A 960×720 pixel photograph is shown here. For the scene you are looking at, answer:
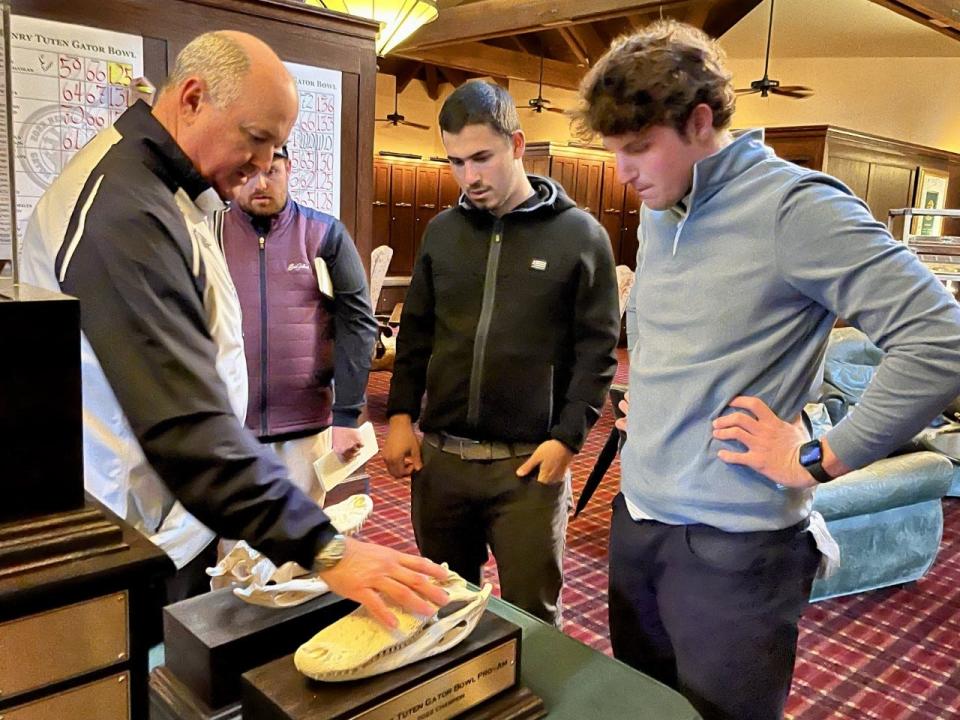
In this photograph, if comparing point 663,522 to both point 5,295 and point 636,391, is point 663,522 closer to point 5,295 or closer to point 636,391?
point 636,391

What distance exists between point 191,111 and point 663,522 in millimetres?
937

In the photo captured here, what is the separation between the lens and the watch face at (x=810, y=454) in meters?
1.19

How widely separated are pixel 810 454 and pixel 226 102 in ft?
3.16

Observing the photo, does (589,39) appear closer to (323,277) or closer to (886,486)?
(886,486)

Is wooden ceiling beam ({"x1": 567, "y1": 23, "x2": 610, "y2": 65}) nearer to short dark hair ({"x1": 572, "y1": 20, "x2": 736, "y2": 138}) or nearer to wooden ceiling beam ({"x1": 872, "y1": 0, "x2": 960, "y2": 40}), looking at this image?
wooden ceiling beam ({"x1": 872, "y1": 0, "x2": 960, "y2": 40})

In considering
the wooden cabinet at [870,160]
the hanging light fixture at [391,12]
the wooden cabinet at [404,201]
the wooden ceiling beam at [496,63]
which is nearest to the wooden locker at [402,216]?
the wooden cabinet at [404,201]

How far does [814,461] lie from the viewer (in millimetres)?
1189

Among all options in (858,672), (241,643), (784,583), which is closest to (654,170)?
(784,583)

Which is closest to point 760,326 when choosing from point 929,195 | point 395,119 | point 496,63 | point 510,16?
point 510,16

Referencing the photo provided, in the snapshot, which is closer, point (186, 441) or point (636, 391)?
point (186, 441)

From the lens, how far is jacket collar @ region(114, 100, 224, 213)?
3.63 feet

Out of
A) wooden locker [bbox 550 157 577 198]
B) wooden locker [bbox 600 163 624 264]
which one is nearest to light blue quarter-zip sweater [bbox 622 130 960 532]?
wooden locker [bbox 550 157 577 198]

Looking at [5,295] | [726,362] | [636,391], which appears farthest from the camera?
[636,391]

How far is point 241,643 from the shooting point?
1.04 m
